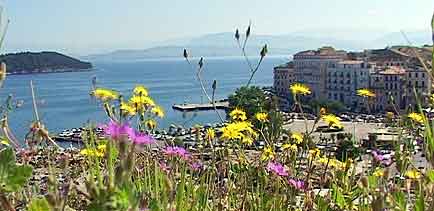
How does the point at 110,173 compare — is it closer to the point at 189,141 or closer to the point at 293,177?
the point at 293,177

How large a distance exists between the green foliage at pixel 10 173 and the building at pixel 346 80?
34976mm

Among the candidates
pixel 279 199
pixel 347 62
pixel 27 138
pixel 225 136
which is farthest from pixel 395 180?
pixel 347 62

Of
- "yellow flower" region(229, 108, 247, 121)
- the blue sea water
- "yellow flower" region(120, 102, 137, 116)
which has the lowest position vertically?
the blue sea water

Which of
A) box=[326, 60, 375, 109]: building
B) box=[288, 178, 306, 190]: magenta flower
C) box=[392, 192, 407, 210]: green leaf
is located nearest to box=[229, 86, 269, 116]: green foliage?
box=[288, 178, 306, 190]: magenta flower

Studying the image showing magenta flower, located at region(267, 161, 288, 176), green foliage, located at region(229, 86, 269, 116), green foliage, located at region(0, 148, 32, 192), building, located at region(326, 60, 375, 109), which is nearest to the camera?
green foliage, located at region(0, 148, 32, 192)

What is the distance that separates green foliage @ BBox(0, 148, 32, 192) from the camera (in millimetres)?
746

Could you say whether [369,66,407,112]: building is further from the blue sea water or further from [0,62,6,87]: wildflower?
[0,62,6,87]: wildflower

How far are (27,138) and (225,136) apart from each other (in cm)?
54

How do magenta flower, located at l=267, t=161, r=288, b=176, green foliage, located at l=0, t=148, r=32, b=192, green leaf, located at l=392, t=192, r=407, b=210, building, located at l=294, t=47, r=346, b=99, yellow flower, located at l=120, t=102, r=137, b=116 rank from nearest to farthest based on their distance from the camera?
green foliage, located at l=0, t=148, r=32, b=192
green leaf, located at l=392, t=192, r=407, b=210
magenta flower, located at l=267, t=161, r=288, b=176
yellow flower, located at l=120, t=102, r=137, b=116
building, located at l=294, t=47, r=346, b=99

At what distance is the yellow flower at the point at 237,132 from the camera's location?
5.45 feet

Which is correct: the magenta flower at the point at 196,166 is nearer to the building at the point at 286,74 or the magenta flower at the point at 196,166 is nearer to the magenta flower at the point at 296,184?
the magenta flower at the point at 296,184

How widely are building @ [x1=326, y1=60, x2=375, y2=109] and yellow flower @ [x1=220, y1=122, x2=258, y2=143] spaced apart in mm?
33907

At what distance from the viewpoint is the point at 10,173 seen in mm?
755

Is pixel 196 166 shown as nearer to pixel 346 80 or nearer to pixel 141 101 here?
pixel 141 101
